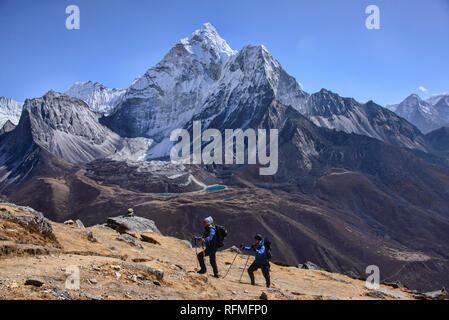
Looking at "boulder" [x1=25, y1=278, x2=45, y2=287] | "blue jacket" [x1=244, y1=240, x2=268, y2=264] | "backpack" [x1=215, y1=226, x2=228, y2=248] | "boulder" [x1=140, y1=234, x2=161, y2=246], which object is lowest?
"boulder" [x1=140, y1=234, x2=161, y2=246]

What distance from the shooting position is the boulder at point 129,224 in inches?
992

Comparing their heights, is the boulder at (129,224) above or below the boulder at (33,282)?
below

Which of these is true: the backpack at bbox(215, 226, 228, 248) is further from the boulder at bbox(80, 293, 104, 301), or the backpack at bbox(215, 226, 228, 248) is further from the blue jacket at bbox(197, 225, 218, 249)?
the boulder at bbox(80, 293, 104, 301)

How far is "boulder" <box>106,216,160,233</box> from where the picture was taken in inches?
992

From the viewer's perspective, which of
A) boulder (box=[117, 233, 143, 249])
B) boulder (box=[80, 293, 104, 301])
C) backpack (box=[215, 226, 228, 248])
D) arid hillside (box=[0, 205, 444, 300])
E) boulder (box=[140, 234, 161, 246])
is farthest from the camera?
boulder (box=[140, 234, 161, 246])

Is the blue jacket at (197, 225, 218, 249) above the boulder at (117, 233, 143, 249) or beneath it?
above

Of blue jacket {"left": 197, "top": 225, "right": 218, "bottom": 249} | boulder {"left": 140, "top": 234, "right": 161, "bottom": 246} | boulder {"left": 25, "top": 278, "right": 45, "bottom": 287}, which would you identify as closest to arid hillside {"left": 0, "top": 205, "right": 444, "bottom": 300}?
boulder {"left": 25, "top": 278, "right": 45, "bottom": 287}

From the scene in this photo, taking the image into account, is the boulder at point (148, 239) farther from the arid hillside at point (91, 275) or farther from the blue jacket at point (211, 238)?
the blue jacket at point (211, 238)

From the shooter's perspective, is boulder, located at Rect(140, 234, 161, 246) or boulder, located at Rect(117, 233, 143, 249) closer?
boulder, located at Rect(117, 233, 143, 249)

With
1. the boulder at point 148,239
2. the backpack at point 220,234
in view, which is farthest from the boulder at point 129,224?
the backpack at point 220,234

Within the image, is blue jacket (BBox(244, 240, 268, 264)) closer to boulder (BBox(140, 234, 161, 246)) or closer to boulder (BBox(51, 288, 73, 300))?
boulder (BBox(51, 288, 73, 300))

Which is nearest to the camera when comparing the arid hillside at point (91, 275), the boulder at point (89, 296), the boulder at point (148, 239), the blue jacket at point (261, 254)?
the boulder at point (89, 296)

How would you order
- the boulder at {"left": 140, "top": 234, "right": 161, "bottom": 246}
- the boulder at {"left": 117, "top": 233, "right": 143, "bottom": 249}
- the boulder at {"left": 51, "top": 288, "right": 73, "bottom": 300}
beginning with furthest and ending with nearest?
the boulder at {"left": 140, "top": 234, "right": 161, "bottom": 246}, the boulder at {"left": 117, "top": 233, "right": 143, "bottom": 249}, the boulder at {"left": 51, "top": 288, "right": 73, "bottom": 300}
